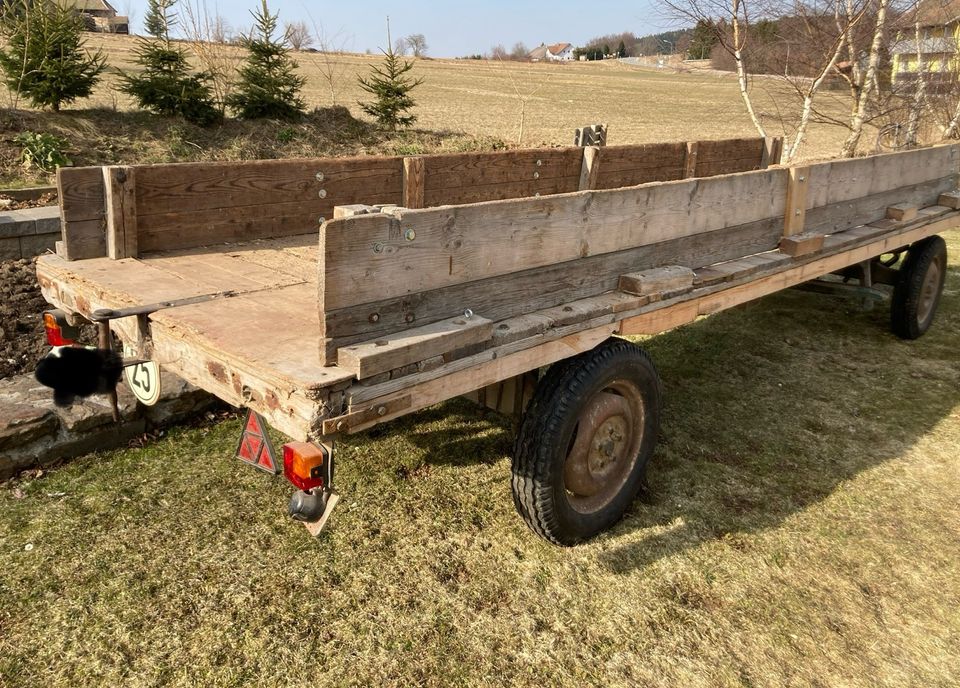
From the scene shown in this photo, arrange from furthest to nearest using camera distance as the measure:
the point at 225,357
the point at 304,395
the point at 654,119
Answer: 1. the point at 654,119
2. the point at 225,357
3. the point at 304,395

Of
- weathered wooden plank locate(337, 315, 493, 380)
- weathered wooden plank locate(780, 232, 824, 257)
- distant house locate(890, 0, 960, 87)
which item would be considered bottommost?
weathered wooden plank locate(337, 315, 493, 380)

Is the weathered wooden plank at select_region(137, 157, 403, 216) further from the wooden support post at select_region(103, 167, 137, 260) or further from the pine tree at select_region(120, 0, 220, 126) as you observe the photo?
the pine tree at select_region(120, 0, 220, 126)

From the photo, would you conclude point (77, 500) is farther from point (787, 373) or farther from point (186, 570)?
point (787, 373)

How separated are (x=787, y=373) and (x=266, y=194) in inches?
157

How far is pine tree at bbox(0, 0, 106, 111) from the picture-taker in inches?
381

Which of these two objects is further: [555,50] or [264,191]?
[555,50]

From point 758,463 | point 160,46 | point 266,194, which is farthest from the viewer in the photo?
point 160,46

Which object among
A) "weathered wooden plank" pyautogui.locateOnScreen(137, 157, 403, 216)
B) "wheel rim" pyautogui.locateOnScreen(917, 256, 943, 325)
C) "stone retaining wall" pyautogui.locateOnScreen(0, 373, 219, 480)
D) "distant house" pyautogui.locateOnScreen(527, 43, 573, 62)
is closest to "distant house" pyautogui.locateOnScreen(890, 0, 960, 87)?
"wheel rim" pyautogui.locateOnScreen(917, 256, 943, 325)

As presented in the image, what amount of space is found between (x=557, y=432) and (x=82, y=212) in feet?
6.86

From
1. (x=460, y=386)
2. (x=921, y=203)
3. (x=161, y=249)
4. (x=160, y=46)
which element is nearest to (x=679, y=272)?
(x=460, y=386)

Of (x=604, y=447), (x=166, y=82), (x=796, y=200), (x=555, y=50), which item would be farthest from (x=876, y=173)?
(x=555, y=50)

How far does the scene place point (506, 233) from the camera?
238 cm

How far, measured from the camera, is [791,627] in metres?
2.69

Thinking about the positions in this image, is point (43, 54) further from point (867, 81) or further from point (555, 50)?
point (555, 50)
